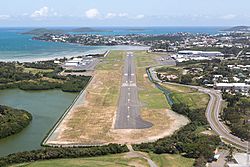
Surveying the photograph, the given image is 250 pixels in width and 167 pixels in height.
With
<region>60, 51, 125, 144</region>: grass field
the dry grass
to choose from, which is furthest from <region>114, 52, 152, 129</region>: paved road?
<region>60, 51, 125, 144</region>: grass field

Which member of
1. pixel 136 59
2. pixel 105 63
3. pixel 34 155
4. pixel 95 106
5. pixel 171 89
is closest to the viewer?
pixel 34 155

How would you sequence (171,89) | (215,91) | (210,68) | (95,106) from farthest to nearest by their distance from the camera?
(210,68), (171,89), (215,91), (95,106)

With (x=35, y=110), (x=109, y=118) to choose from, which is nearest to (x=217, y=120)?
(x=109, y=118)

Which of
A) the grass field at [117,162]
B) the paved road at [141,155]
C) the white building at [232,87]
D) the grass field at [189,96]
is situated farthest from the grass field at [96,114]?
the white building at [232,87]

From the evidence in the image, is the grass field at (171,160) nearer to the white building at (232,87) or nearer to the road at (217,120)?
the road at (217,120)

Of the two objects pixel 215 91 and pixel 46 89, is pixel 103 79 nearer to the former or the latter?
pixel 46 89

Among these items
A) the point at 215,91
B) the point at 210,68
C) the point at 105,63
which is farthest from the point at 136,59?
the point at 215,91

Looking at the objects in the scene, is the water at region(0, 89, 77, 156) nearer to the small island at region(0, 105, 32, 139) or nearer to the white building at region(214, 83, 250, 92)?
the small island at region(0, 105, 32, 139)
